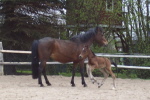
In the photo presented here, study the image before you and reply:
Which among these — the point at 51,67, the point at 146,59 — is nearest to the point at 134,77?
the point at 146,59

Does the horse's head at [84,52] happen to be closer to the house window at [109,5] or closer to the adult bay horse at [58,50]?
the adult bay horse at [58,50]

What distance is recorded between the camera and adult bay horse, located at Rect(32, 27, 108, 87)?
10.2 metres

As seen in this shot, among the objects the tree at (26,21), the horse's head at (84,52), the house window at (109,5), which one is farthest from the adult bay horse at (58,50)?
the house window at (109,5)

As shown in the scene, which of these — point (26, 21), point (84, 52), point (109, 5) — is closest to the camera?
point (84, 52)

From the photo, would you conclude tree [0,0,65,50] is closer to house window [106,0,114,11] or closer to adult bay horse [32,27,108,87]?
house window [106,0,114,11]

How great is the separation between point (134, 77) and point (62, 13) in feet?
15.6

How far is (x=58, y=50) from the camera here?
10.4 metres

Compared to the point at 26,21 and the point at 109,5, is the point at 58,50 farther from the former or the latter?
the point at 109,5

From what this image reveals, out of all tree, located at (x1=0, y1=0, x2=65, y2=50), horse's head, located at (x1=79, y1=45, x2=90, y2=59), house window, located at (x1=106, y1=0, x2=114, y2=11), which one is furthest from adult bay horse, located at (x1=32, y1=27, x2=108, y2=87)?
house window, located at (x1=106, y1=0, x2=114, y2=11)

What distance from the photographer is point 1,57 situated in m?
14.3

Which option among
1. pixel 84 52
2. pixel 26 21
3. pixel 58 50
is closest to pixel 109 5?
pixel 26 21

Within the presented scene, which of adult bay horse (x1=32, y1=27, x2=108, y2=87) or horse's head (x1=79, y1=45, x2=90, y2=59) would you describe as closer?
adult bay horse (x1=32, y1=27, x2=108, y2=87)

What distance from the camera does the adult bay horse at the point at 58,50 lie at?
402 inches

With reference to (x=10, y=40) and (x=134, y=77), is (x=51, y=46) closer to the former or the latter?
(x=10, y=40)
